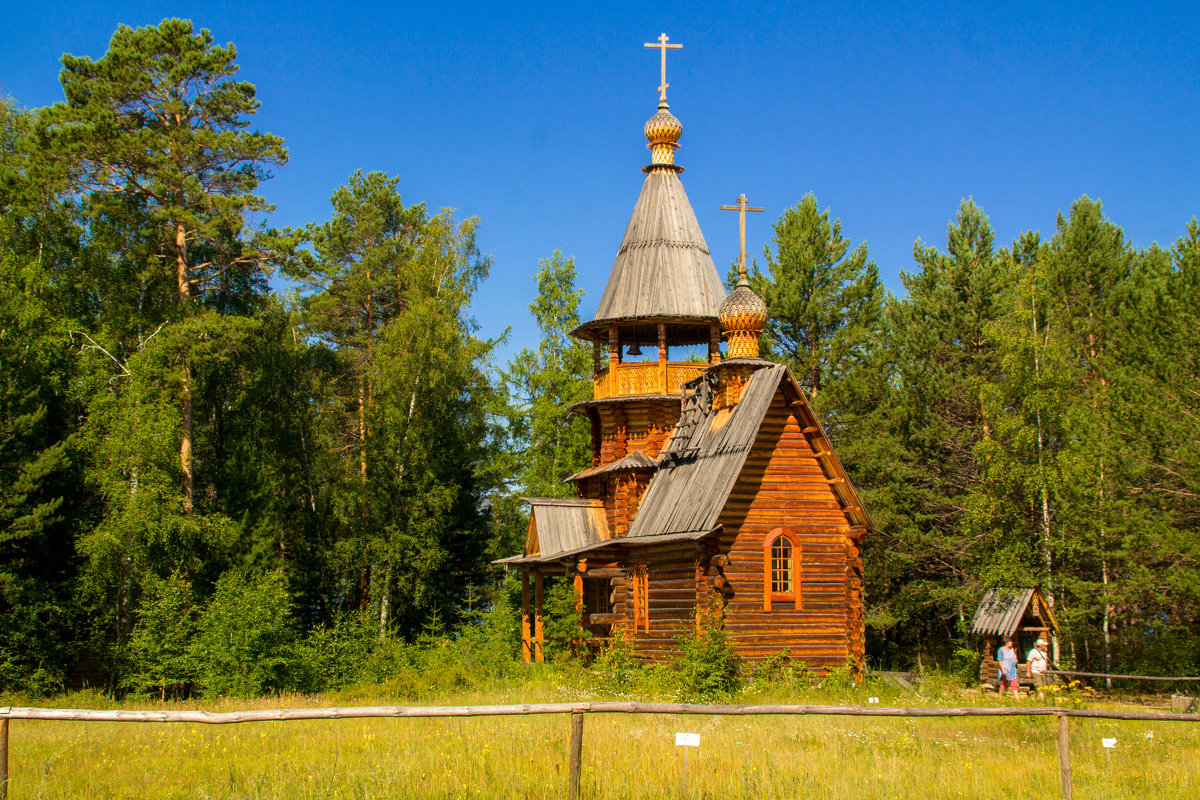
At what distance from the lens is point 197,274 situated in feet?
101

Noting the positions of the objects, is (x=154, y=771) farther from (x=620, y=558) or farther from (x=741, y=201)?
(x=741, y=201)

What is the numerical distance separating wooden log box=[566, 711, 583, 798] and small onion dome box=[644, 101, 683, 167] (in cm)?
2087

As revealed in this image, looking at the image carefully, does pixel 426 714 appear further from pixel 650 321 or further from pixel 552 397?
pixel 552 397

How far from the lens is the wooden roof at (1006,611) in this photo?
2306 centimetres

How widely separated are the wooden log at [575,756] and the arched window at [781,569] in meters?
11.3

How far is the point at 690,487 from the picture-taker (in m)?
22.7

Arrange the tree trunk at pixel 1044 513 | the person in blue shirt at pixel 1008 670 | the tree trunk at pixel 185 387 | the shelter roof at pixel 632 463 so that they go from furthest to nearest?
the tree trunk at pixel 185 387
the shelter roof at pixel 632 463
the tree trunk at pixel 1044 513
the person in blue shirt at pixel 1008 670

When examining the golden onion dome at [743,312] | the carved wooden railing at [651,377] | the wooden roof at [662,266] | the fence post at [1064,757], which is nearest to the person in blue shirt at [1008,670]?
the golden onion dome at [743,312]

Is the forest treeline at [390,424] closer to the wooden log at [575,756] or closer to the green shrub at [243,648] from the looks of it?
the green shrub at [243,648]

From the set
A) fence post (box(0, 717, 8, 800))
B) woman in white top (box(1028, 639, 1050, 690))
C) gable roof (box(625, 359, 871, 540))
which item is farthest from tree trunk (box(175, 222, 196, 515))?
woman in white top (box(1028, 639, 1050, 690))

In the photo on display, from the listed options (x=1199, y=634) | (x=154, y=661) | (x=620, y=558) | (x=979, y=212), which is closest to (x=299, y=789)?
(x=620, y=558)

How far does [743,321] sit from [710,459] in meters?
3.28

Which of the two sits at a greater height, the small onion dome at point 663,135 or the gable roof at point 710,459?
the small onion dome at point 663,135

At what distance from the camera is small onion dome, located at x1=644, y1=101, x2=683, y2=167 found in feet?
94.0
